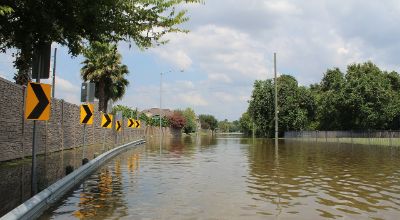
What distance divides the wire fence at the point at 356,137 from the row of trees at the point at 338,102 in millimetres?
2513

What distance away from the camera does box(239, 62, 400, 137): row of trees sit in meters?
55.4

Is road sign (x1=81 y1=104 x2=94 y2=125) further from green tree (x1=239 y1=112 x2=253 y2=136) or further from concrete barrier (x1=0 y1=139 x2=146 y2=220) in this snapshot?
green tree (x1=239 y1=112 x2=253 y2=136)

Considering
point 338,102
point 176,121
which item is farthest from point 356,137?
point 176,121

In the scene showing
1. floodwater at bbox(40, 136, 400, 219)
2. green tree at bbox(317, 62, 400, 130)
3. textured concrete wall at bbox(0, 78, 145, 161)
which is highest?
green tree at bbox(317, 62, 400, 130)

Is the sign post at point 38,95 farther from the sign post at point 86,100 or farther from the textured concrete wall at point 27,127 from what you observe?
the sign post at point 86,100

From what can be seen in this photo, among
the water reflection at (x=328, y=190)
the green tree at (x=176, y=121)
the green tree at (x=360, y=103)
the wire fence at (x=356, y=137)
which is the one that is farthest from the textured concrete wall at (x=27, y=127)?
the green tree at (x=176, y=121)

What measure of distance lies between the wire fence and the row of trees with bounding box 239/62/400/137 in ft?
8.25

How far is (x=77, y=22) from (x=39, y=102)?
202 centimetres

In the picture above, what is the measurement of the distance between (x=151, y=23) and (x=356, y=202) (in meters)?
6.07

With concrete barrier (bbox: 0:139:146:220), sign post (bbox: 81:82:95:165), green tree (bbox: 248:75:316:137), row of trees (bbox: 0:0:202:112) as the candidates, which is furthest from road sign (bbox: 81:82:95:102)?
green tree (bbox: 248:75:316:137)

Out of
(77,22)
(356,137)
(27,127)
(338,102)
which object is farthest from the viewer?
(338,102)

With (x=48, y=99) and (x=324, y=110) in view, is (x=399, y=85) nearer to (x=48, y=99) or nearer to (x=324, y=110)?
(x=324, y=110)

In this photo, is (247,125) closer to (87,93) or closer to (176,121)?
(176,121)

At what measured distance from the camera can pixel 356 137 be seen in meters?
53.7
